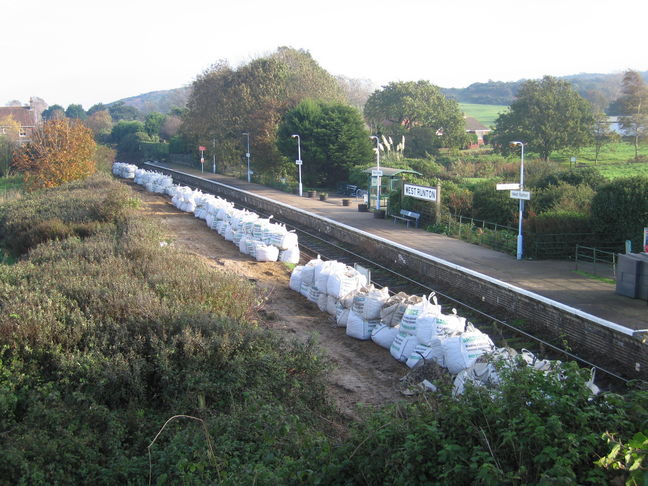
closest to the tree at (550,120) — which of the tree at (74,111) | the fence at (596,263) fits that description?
the fence at (596,263)

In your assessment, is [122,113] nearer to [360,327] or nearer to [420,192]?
[420,192]

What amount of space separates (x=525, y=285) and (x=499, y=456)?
12.4 metres

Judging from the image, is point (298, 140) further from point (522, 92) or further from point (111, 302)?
point (111, 302)

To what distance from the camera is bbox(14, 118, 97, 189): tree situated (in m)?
39.5

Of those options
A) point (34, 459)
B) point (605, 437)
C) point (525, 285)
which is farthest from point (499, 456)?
point (525, 285)

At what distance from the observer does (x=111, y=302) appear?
9531 mm

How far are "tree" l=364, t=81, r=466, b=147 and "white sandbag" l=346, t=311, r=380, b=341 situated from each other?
5808 centimetres

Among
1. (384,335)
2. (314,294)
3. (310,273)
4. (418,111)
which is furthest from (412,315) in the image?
(418,111)

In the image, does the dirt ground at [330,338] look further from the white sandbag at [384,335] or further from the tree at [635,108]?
the tree at [635,108]

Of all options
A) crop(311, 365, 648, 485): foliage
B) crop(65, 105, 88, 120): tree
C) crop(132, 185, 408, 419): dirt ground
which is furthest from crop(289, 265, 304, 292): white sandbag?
crop(65, 105, 88, 120): tree

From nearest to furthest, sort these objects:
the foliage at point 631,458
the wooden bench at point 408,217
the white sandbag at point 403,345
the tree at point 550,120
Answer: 1. the foliage at point 631,458
2. the white sandbag at point 403,345
3. the wooden bench at point 408,217
4. the tree at point 550,120

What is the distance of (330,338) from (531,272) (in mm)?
8219

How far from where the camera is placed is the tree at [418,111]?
236ft

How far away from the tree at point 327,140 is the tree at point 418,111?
76.6ft
